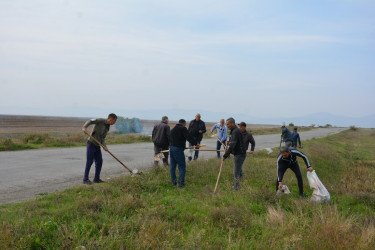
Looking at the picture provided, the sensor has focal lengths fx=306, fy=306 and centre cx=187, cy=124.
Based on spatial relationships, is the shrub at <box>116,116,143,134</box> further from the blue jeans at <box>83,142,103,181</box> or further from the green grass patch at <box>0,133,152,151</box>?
the blue jeans at <box>83,142,103,181</box>

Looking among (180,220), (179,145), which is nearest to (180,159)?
(179,145)

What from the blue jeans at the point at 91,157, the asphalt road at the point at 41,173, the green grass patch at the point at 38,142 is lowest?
the asphalt road at the point at 41,173

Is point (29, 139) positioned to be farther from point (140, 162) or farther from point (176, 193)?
point (176, 193)

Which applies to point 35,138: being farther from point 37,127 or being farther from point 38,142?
point 37,127

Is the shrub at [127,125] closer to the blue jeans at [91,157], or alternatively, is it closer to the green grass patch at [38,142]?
the green grass patch at [38,142]

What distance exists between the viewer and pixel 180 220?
18.5 feet

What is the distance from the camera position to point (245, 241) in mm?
4812

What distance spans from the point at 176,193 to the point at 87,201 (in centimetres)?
224

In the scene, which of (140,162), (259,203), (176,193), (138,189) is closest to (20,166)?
(140,162)

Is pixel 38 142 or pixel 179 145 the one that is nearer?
pixel 179 145

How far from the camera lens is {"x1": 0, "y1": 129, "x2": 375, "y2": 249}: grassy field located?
173 inches

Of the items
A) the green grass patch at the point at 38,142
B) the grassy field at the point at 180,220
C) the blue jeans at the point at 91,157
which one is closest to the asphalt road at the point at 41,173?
the blue jeans at the point at 91,157

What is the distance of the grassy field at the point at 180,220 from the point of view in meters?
4.40

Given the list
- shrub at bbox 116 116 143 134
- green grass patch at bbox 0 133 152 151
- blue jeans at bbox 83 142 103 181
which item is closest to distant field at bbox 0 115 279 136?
shrub at bbox 116 116 143 134
